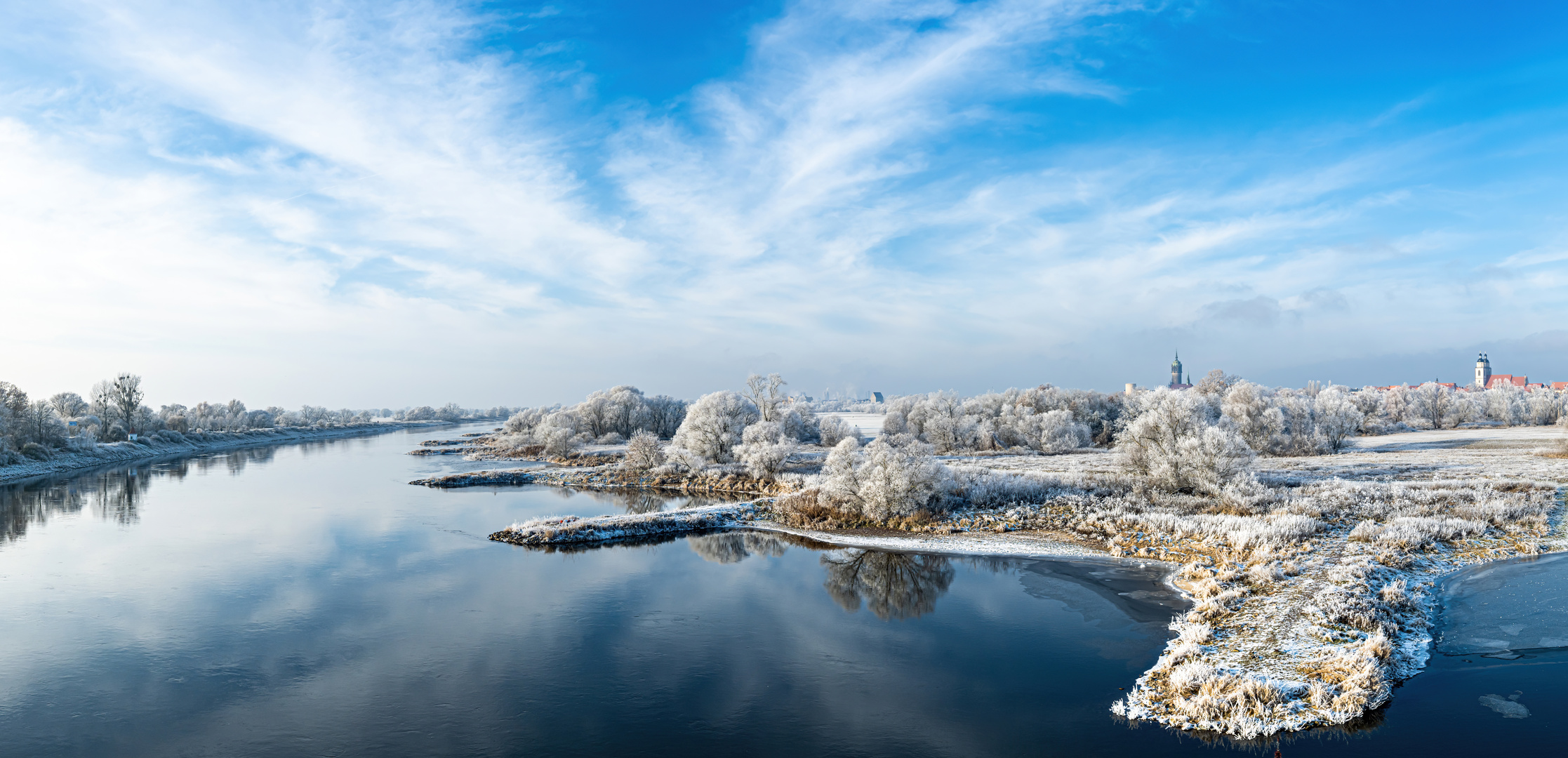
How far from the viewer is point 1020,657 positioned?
14758 millimetres

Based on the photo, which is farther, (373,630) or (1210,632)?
(373,630)

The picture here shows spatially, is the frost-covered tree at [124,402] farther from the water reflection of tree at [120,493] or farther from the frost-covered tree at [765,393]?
the frost-covered tree at [765,393]

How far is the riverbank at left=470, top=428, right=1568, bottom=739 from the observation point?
39.8ft

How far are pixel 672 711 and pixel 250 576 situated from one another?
17556 millimetres

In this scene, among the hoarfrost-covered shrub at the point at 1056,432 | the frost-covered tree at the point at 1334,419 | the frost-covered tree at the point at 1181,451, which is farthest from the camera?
the hoarfrost-covered shrub at the point at 1056,432

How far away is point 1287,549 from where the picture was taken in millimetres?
21516

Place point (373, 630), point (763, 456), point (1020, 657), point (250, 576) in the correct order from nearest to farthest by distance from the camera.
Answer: point (1020, 657) < point (373, 630) < point (250, 576) < point (763, 456)

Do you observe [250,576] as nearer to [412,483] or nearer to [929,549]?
[929,549]

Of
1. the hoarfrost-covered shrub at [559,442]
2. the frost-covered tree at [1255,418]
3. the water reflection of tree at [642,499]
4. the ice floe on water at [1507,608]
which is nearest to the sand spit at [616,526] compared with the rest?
the water reflection of tree at [642,499]

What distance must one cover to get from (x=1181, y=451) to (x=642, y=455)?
3360 cm

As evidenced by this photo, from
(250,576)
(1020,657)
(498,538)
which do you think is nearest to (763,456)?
(498,538)

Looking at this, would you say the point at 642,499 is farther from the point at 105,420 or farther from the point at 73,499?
the point at 105,420

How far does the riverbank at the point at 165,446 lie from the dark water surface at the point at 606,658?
40.3 m

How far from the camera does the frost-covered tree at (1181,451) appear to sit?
30.6 meters
